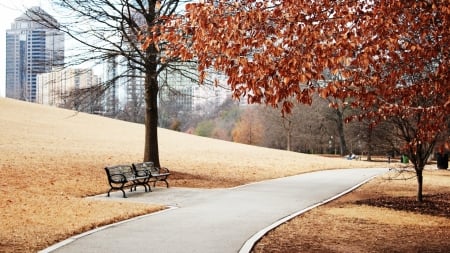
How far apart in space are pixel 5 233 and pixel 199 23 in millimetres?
5250

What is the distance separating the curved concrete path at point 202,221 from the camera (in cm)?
827

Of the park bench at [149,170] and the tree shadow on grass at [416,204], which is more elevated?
the park bench at [149,170]

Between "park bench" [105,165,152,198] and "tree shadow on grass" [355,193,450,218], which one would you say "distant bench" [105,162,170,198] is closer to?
"park bench" [105,165,152,198]

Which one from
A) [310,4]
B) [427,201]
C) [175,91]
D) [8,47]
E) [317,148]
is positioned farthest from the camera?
[317,148]

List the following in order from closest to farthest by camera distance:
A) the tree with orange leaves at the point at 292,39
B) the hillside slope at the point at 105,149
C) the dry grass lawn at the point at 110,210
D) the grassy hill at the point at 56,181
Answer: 1. the tree with orange leaves at the point at 292,39
2. the dry grass lawn at the point at 110,210
3. the grassy hill at the point at 56,181
4. the hillside slope at the point at 105,149

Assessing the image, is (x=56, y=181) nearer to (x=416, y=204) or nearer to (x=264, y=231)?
(x=264, y=231)

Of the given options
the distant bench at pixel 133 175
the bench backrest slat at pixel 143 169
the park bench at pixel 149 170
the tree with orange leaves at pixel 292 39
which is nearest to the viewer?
the tree with orange leaves at pixel 292 39

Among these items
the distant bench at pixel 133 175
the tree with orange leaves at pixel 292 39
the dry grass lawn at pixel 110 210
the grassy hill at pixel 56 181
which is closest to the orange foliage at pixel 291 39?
the tree with orange leaves at pixel 292 39

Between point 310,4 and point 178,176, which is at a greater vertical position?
point 310,4

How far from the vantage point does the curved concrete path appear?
8.27 meters

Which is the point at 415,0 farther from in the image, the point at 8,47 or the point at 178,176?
the point at 8,47

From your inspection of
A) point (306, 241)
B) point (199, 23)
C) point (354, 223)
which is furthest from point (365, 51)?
point (354, 223)

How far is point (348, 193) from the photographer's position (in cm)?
1842

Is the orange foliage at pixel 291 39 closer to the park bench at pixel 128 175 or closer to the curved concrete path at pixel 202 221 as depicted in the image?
the curved concrete path at pixel 202 221
